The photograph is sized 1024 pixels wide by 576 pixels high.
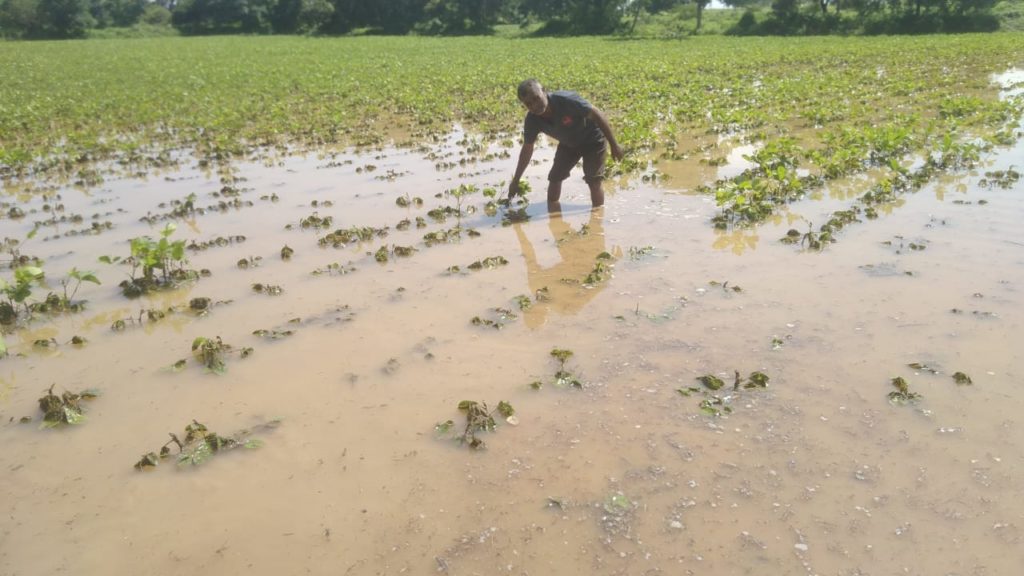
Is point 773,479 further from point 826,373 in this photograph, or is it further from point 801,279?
point 801,279

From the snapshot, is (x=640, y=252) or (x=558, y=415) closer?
(x=558, y=415)

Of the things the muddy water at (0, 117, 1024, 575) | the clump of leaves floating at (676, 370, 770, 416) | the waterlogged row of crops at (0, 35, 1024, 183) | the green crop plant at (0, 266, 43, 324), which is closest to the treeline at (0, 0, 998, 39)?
the waterlogged row of crops at (0, 35, 1024, 183)

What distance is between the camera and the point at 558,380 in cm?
397

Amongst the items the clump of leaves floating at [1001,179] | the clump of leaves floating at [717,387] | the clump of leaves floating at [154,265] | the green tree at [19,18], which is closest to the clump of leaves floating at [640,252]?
the clump of leaves floating at [717,387]

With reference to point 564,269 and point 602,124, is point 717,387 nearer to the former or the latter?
point 564,269

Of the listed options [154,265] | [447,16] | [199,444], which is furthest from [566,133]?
[447,16]

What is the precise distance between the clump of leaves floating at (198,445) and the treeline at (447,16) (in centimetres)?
4558

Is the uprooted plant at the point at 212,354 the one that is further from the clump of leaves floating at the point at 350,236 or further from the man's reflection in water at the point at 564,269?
the clump of leaves floating at the point at 350,236

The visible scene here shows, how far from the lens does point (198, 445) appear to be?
353cm

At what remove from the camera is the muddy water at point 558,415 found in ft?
9.27

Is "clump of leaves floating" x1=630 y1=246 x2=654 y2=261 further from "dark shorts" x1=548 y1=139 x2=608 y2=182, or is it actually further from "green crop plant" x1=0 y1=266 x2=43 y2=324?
"green crop plant" x1=0 y1=266 x2=43 y2=324

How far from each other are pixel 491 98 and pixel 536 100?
36.7 feet

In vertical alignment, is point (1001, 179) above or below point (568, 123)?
below

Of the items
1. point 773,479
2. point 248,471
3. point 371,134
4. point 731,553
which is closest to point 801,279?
point 773,479
